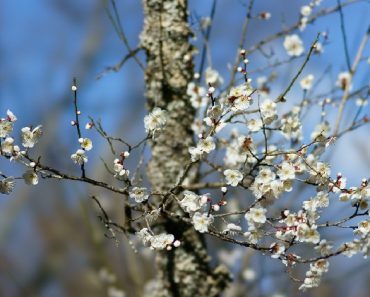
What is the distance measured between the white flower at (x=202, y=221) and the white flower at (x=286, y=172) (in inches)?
9.6

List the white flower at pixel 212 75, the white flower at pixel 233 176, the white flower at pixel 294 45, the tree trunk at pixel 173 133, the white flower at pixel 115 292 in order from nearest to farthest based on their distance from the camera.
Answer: the white flower at pixel 233 176
the tree trunk at pixel 173 133
the white flower at pixel 212 75
the white flower at pixel 294 45
the white flower at pixel 115 292

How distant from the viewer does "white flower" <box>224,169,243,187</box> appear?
177 centimetres

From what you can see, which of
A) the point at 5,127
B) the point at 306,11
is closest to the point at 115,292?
the point at 306,11

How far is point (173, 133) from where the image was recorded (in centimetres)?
245

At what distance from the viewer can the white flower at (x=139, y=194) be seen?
178 centimetres

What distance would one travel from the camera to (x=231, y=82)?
8.13 ft

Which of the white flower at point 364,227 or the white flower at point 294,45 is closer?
the white flower at point 364,227

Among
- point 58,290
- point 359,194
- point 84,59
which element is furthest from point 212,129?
point 58,290

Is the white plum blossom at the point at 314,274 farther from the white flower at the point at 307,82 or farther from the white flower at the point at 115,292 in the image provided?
the white flower at the point at 115,292

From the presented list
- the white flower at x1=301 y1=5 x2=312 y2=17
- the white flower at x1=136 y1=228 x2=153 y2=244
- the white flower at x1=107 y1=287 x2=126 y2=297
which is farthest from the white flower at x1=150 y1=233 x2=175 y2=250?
the white flower at x1=107 y1=287 x2=126 y2=297

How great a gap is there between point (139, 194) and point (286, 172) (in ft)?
1.46

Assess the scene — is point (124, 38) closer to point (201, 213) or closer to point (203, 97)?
point (203, 97)

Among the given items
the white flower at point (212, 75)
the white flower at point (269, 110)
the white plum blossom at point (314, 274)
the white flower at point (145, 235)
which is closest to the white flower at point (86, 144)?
the white flower at point (145, 235)

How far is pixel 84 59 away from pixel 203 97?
4802 millimetres
